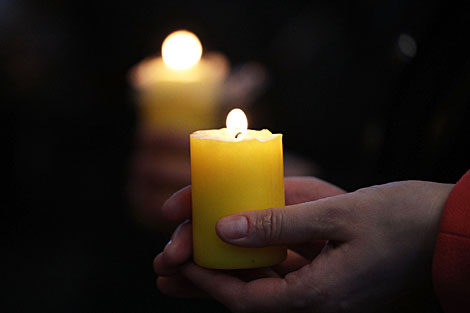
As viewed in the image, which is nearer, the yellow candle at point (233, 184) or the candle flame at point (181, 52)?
the yellow candle at point (233, 184)

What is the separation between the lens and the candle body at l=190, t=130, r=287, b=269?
0.92 m

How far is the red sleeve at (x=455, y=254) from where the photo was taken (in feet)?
2.51

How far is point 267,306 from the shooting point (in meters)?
0.92

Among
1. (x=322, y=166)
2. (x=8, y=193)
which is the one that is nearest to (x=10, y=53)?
(x=8, y=193)

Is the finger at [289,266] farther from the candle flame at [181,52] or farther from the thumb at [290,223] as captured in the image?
the candle flame at [181,52]

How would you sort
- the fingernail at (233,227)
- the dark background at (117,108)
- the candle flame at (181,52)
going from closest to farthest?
the fingernail at (233,227)
the candle flame at (181,52)
the dark background at (117,108)

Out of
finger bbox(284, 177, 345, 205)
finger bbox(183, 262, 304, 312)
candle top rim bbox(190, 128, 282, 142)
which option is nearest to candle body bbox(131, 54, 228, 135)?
finger bbox(284, 177, 345, 205)

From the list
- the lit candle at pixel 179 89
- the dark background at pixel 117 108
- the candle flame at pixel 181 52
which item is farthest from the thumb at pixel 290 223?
the dark background at pixel 117 108

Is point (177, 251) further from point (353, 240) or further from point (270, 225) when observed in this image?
→ point (353, 240)

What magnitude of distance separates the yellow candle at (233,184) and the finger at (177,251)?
8 centimetres

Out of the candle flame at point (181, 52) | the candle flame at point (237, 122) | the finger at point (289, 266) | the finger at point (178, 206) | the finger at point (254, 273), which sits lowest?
the finger at point (289, 266)

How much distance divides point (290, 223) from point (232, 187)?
0.13 metres

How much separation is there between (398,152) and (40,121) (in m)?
2.28

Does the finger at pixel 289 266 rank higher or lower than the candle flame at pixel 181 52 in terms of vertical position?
lower
